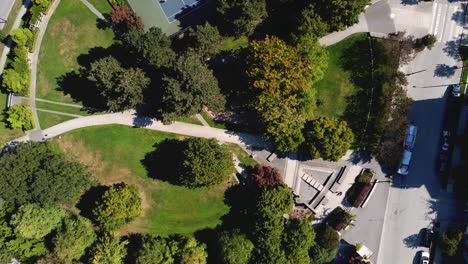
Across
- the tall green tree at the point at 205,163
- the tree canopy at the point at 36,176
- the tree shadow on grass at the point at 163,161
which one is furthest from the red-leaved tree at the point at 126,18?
the tree canopy at the point at 36,176

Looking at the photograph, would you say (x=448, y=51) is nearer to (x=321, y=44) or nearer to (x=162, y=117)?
(x=321, y=44)

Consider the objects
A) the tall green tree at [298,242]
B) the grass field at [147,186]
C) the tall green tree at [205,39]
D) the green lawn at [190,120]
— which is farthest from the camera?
the grass field at [147,186]

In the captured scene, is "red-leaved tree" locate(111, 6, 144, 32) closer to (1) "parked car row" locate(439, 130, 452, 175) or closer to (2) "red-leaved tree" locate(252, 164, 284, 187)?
(2) "red-leaved tree" locate(252, 164, 284, 187)

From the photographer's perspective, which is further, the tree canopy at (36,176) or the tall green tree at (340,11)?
the tree canopy at (36,176)

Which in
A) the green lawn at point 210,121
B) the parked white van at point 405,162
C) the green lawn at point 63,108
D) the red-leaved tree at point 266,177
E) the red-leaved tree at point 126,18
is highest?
the red-leaved tree at point 126,18

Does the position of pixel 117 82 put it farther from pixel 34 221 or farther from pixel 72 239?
pixel 72 239

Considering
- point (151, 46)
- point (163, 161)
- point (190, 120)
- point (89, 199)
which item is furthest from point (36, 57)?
point (190, 120)

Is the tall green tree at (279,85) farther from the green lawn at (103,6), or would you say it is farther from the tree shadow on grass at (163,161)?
the green lawn at (103,6)
